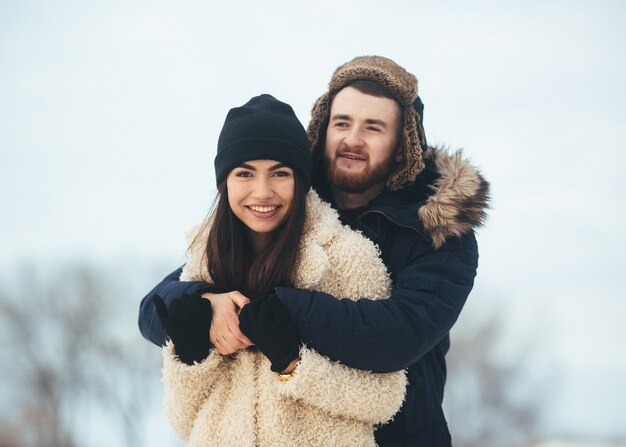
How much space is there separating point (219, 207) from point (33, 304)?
18.4m

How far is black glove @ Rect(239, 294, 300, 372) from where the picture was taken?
2.24 m

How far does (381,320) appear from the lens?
2307mm

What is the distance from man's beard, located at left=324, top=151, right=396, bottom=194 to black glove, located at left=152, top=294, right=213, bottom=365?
84 cm

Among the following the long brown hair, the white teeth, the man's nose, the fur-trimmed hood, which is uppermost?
the man's nose

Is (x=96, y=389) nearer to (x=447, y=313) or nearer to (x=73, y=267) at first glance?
(x=73, y=267)

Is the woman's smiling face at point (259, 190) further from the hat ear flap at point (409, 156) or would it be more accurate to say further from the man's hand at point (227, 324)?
the hat ear flap at point (409, 156)

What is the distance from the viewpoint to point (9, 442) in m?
15.1

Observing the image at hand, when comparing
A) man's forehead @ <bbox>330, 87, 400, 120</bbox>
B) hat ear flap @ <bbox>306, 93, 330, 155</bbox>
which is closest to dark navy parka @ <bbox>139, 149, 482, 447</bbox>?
man's forehead @ <bbox>330, 87, 400, 120</bbox>

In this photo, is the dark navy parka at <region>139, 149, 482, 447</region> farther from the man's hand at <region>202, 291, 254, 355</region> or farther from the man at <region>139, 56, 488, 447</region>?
the man's hand at <region>202, 291, 254, 355</region>

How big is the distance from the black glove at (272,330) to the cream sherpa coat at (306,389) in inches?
2.0

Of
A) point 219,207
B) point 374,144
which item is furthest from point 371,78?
point 219,207

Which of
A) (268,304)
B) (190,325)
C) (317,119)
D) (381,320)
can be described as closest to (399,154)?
(317,119)

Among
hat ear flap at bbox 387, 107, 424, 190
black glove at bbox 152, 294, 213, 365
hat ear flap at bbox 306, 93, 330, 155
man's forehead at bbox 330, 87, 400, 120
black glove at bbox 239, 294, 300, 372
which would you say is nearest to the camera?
black glove at bbox 239, 294, 300, 372

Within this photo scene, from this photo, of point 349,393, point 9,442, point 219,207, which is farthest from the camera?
point 9,442
